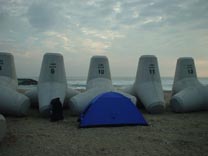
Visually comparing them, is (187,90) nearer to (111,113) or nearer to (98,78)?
(98,78)

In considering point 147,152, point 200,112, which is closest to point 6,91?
point 147,152

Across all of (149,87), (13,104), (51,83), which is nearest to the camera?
(13,104)

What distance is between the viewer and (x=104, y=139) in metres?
7.30

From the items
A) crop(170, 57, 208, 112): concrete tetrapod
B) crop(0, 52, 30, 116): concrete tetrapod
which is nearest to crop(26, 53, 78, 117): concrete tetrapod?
crop(0, 52, 30, 116): concrete tetrapod

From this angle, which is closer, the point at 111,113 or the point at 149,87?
the point at 111,113

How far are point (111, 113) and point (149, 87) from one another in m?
4.00

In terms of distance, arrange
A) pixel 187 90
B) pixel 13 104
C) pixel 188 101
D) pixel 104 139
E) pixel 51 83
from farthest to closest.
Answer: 1. pixel 187 90
2. pixel 188 101
3. pixel 51 83
4. pixel 13 104
5. pixel 104 139

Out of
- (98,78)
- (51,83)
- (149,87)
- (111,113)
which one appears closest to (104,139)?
(111,113)

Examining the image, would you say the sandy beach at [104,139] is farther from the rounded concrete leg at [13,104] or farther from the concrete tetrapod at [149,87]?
the concrete tetrapod at [149,87]

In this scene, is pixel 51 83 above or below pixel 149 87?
above

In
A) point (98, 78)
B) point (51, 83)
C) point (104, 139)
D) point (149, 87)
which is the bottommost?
point (104, 139)

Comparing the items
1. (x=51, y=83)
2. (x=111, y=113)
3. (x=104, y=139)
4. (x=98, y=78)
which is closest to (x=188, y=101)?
(x=98, y=78)

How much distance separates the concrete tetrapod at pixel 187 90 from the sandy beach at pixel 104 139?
2117 mm

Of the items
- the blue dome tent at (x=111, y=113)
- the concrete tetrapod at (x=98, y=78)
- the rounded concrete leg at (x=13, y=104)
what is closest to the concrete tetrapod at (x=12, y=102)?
the rounded concrete leg at (x=13, y=104)
